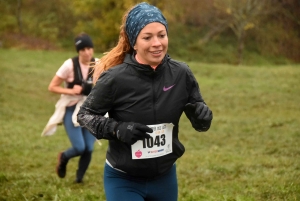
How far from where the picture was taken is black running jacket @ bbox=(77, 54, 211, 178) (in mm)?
3474

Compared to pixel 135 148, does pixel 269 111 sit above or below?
below

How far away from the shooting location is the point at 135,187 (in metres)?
3.57

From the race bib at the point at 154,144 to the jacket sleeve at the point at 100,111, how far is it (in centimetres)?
20

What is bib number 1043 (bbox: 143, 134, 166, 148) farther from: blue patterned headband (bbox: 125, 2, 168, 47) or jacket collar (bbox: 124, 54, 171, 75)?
blue patterned headband (bbox: 125, 2, 168, 47)

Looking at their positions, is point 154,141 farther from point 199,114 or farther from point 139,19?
point 139,19

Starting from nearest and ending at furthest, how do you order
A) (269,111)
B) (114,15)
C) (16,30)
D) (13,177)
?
(13,177) → (269,111) → (114,15) → (16,30)

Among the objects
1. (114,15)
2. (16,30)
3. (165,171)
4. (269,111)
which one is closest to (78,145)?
(165,171)

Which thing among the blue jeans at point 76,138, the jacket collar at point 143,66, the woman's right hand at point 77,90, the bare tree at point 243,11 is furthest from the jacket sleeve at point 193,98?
the bare tree at point 243,11

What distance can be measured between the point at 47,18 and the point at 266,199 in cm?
4395

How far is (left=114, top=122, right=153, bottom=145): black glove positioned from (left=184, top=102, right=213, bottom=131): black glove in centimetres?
39

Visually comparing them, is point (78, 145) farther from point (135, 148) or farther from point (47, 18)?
point (47, 18)

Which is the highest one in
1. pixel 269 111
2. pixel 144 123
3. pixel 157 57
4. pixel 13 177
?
pixel 157 57

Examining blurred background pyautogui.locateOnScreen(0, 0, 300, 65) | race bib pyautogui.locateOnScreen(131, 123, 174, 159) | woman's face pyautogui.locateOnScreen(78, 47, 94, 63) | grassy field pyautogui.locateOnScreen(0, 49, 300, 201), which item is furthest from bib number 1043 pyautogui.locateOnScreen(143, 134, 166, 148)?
blurred background pyautogui.locateOnScreen(0, 0, 300, 65)

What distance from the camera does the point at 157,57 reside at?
3479mm
